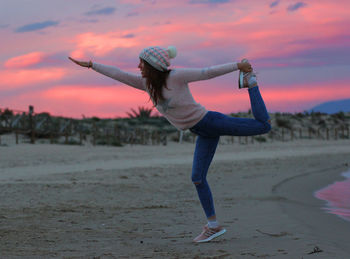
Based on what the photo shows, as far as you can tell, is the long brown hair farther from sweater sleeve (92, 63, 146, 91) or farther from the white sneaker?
the white sneaker

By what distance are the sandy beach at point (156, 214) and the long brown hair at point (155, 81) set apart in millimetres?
1359

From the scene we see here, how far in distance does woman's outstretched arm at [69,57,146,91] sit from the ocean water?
319cm

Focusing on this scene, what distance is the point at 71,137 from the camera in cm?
2459

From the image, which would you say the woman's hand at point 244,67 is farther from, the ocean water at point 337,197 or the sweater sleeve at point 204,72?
the ocean water at point 337,197

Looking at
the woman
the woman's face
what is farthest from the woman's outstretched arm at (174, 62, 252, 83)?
the woman's face

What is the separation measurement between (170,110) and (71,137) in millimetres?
20324

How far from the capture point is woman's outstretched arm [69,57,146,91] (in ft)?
16.7

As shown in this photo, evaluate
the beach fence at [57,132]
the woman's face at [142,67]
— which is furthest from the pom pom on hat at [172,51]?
the beach fence at [57,132]

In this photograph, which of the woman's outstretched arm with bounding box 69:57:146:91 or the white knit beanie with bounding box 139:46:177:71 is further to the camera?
the woman's outstretched arm with bounding box 69:57:146:91

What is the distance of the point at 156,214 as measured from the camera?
682cm

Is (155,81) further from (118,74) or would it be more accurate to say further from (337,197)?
(337,197)

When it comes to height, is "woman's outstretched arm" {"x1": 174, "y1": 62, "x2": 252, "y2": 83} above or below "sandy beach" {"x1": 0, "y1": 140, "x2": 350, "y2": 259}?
above

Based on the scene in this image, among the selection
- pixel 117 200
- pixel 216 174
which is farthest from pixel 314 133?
pixel 117 200

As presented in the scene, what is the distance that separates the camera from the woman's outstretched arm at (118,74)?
5076 mm
